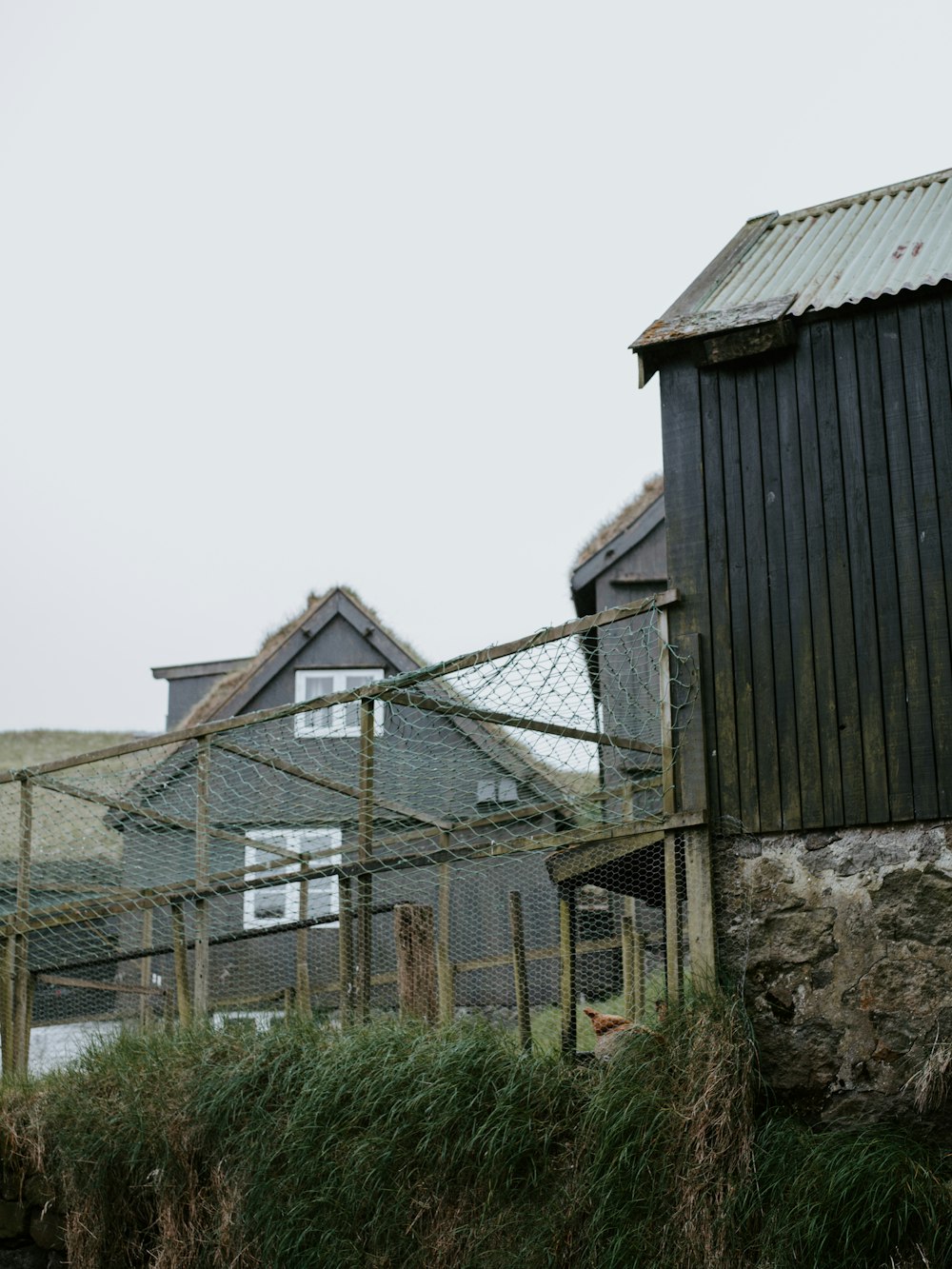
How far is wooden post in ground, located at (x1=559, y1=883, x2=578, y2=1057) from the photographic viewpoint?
7928 millimetres

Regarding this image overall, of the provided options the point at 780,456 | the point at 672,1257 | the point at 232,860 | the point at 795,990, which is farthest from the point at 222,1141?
the point at 232,860

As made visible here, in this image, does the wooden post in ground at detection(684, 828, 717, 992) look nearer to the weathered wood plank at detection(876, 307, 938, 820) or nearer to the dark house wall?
the dark house wall

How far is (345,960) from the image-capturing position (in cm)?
941

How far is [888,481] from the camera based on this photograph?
24.3 ft

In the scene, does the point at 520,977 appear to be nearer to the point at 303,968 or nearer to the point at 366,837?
the point at 366,837

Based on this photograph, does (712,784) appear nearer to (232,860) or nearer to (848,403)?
(848,403)

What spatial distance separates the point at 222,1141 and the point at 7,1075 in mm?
1919

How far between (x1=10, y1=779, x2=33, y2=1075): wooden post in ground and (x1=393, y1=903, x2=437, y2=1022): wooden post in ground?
244cm

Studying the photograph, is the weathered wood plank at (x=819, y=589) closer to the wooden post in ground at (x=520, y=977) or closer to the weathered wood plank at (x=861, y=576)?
the weathered wood plank at (x=861, y=576)

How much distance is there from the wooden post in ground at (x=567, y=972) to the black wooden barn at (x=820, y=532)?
5.17 ft

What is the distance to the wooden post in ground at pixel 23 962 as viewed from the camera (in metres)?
9.38

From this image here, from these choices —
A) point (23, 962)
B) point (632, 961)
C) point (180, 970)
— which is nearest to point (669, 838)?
point (632, 961)

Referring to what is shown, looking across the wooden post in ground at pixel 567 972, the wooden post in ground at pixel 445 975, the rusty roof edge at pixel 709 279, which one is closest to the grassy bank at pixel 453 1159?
the wooden post in ground at pixel 445 975

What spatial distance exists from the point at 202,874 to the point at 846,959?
4.10 meters
